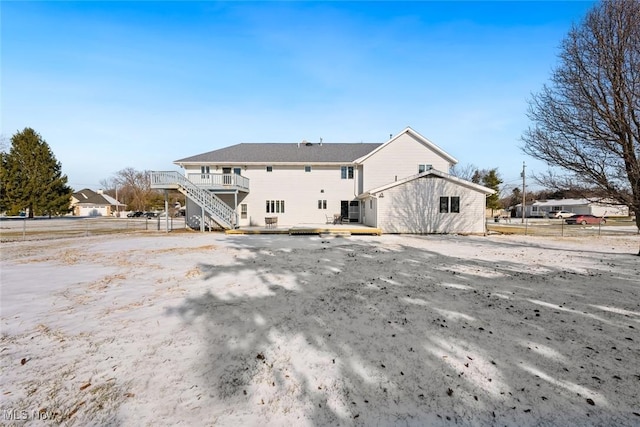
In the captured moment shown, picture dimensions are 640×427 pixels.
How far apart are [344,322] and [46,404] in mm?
3559

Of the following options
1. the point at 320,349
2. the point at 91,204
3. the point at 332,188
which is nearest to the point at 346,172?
the point at 332,188

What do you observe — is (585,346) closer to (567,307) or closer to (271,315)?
(567,307)

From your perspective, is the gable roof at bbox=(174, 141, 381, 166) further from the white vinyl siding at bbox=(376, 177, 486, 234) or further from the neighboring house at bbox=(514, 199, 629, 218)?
the neighboring house at bbox=(514, 199, 629, 218)

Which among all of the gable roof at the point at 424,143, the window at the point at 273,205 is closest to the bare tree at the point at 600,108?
the gable roof at the point at 424,143

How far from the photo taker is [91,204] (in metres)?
63.8

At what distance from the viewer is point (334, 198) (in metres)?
25.1

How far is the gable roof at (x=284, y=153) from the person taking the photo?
2483 centimetres

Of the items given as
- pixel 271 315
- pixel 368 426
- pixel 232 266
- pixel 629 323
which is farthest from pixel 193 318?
pixel 629 323

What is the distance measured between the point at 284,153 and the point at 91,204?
6117 centimetres

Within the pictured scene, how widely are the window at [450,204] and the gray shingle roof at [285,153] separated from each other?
355 inches

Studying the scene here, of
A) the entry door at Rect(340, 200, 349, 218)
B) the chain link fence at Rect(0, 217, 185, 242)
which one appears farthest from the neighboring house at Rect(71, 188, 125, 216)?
the entry door at Rect(340, 200, 349, 218)

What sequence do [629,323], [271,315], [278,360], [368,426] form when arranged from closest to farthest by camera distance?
1. [368,426]
2. [278,360]
3. [629,323]
4. [271,315]

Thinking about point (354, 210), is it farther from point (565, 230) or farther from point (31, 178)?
point (31, 178)

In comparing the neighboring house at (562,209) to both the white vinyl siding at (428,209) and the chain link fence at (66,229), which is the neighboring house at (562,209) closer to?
the white vinyl siding at (428,209)
